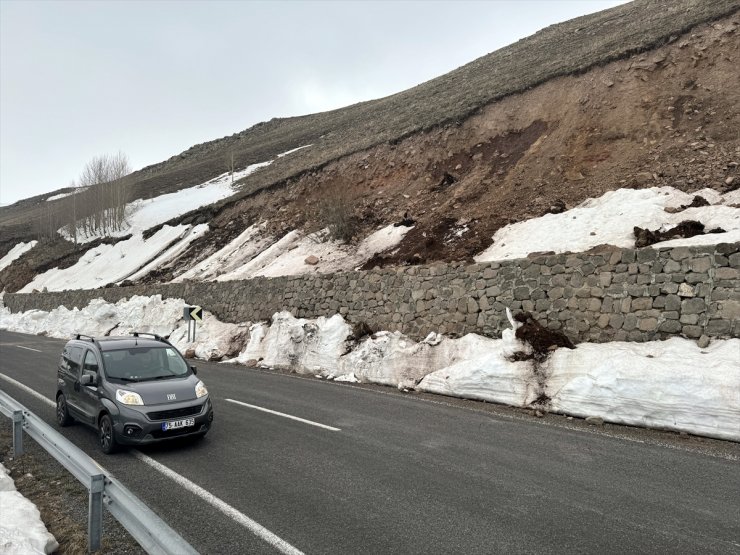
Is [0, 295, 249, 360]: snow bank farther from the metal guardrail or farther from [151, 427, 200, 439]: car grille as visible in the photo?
the metal guardrail

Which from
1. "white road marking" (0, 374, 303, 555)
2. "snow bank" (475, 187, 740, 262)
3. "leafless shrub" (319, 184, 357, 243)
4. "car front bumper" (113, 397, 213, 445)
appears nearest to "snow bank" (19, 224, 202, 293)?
"leafless shrub" (319, 184, 357, 243)

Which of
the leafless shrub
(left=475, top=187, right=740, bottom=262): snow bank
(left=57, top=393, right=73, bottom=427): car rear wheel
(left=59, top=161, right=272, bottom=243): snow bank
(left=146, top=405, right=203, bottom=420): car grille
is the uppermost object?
(left=59, top=161, right=272, bottom=243): snow bank

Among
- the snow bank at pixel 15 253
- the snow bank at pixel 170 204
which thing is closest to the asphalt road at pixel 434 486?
the snow bank at pixel 170 204

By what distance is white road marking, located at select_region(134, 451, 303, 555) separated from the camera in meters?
4.36

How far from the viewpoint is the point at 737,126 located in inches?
647

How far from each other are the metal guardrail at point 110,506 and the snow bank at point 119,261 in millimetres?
31157

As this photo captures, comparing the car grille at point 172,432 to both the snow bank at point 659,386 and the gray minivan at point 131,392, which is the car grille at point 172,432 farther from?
the snow bank at point 659,386

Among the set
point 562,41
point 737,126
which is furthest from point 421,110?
point 737,126

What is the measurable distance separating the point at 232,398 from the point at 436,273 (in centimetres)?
634

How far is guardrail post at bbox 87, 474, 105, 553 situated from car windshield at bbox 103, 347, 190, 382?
147 inches

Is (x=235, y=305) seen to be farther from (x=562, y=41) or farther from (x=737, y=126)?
(x=562, y=41)

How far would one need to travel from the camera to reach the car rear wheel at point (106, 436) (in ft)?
23.0

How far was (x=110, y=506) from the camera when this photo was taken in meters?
3.98

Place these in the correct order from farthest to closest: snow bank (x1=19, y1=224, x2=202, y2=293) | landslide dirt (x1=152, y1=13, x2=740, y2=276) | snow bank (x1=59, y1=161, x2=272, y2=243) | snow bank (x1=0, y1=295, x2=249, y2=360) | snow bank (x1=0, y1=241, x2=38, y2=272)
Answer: snow bank (x1=0, y1=241, x2=38, y2=272) → snow bank (x1=59, y1=161, x2=272, y2=243) → snow bank (x1=19, y1=224, x2=202, y2=293) → snow bank (x1=0, y1=295, x2=249, y2=360) → landslide dirt (x1=152, y1=13, x2=740, y2=276)
